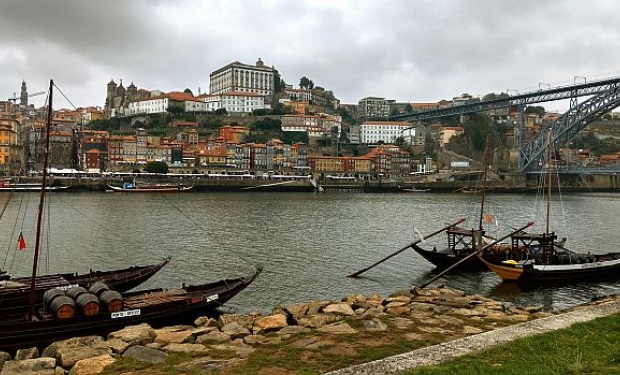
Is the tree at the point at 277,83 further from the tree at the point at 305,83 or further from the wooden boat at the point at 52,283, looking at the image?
the wooden boat at the point at 52,283

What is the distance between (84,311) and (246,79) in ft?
414

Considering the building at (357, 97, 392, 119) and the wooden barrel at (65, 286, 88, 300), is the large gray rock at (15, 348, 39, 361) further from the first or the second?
the building at (357, 97, 392, 119)

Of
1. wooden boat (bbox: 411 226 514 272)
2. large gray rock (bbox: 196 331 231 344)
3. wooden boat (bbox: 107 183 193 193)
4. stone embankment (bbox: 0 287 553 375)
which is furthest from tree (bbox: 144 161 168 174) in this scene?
large gray rock (bbox: 196 331 231 344)

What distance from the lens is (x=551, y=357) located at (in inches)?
276

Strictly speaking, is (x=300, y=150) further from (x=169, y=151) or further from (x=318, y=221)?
(x=318, y=221)

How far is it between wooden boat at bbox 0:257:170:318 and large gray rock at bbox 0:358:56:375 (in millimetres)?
3710

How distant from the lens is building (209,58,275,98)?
131625mm

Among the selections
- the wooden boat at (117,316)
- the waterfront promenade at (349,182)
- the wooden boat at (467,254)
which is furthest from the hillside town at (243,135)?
the wooden boat at (117,316)

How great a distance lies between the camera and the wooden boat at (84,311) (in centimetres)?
1074

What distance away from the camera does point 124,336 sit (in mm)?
9969

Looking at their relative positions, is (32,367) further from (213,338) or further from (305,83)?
(305,83)

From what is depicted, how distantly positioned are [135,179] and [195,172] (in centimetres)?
1136

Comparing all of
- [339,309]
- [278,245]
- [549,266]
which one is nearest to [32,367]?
[339,309]

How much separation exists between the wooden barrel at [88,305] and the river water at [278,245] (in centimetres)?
439
